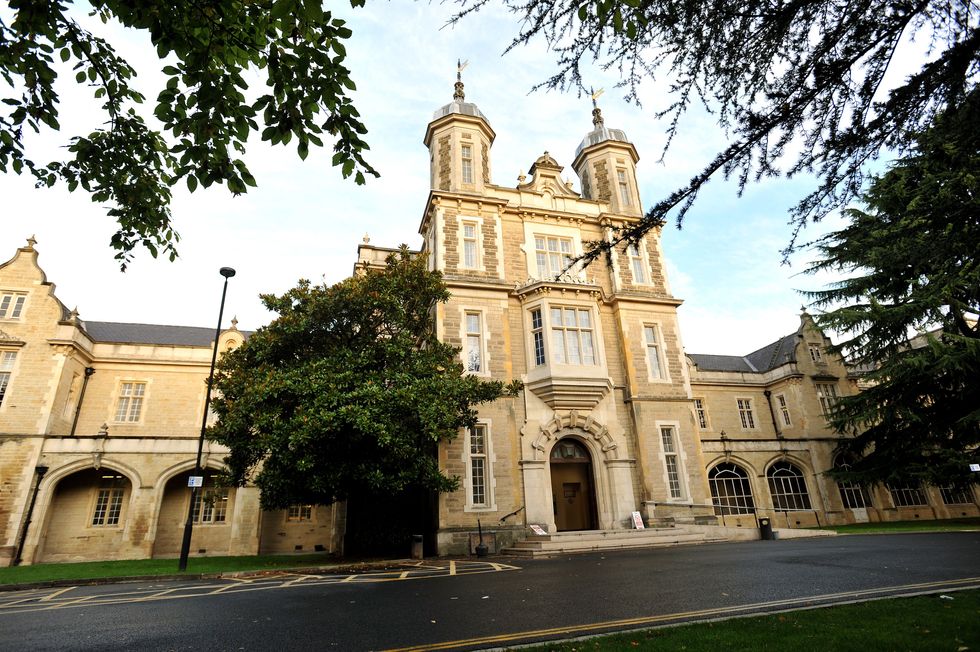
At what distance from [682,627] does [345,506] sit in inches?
709

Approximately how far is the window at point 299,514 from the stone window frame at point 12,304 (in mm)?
15723

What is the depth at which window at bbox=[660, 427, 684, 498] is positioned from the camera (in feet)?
64.6

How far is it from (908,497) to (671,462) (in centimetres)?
2101

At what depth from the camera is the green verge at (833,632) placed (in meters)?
4.25

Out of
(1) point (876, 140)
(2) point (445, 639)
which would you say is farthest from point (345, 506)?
(1) point (876, 140)

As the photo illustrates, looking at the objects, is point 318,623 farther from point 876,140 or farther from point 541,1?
point 876,140

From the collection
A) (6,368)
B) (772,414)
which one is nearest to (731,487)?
(772,414)

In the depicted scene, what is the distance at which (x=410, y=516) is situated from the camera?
1836 cm

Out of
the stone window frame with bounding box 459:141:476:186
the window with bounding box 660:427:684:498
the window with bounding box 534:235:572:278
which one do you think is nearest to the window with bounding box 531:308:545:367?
the window with bounding box 534:235:572:278

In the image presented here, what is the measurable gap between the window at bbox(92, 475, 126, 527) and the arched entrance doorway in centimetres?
2075

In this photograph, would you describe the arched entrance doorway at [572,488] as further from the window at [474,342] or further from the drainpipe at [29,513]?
the drainpipe at [29,513]

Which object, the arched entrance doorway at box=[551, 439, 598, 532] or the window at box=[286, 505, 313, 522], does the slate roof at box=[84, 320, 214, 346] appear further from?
the arched entrance doorway at box=[551, 439, 598, 532]

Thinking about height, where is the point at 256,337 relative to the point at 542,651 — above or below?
above

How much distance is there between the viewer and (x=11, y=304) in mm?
23547
